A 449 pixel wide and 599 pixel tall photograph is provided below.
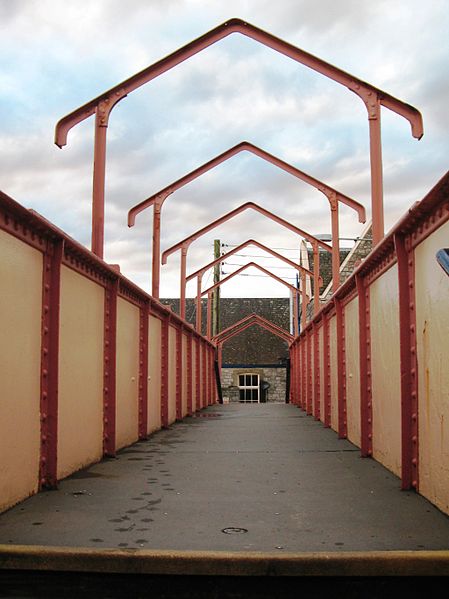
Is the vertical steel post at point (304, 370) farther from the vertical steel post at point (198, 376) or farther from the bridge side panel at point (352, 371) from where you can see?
the bridge side panel at point (352, 371)

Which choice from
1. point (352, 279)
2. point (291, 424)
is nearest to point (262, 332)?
point (291, 424)

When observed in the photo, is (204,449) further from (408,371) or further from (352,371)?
(408,371)

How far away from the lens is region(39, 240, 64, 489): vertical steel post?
5652 mm

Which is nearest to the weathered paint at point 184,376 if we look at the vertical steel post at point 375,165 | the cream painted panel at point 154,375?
the cream painted panel at point 154,375

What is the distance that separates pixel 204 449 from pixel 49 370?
3.68m

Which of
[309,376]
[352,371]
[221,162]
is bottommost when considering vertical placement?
[309,376]

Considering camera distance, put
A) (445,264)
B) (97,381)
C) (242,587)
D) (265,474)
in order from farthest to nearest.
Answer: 1. (97,381)
2. (265,474)
3. (445,264)
4. (242,587)

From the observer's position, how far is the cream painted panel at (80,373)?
6293mm

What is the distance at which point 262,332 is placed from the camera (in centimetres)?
4247

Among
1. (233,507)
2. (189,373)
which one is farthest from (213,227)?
(233,507)

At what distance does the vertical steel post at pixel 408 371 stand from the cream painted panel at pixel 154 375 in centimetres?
582

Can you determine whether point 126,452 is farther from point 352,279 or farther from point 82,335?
point 352,279

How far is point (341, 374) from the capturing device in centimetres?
1026

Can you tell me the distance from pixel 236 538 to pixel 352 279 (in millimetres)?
5239
